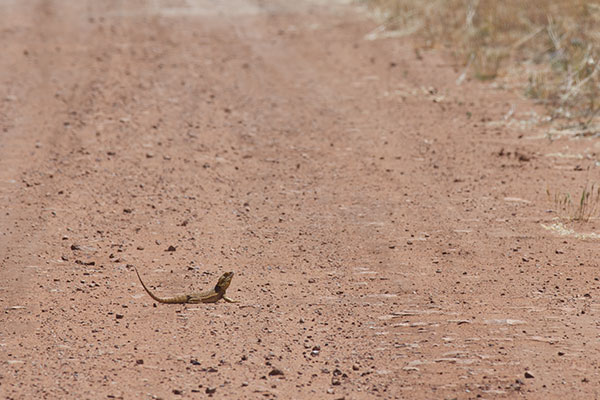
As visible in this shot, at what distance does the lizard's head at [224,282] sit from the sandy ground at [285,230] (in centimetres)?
9

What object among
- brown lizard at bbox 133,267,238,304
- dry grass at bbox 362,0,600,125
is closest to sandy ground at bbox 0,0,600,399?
brown lizard at bbox 133,267,238,304

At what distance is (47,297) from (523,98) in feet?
17.6

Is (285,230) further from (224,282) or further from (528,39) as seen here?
(528,39)

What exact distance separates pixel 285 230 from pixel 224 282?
1.05 metres

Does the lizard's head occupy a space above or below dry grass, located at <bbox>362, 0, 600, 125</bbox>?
below

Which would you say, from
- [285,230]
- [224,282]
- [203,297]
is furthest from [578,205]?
[203,297]

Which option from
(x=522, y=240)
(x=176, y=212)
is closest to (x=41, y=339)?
(x=176, y=212)

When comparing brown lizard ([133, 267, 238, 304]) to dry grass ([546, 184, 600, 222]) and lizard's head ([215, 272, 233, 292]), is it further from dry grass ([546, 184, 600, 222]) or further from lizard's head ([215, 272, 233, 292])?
dry grass ([546, 184, 600, 222])

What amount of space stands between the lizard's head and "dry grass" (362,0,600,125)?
13.6ft

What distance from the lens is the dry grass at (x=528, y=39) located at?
26.3 ft

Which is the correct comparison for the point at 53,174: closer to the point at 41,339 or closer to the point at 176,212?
the point at 176,212

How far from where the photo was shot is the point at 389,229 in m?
Result: 5.52

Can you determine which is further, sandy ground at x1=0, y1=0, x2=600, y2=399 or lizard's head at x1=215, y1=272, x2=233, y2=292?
lizard's head at x1=215, y1=272, x2=233, y2=292

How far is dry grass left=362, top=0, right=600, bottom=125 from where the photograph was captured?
8.02 metres
